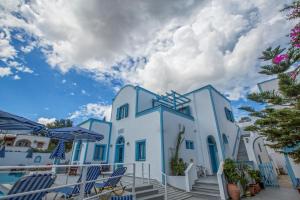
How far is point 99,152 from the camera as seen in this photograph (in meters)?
12.9

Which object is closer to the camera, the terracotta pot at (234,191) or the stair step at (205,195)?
the terracotta pot at (234,191)

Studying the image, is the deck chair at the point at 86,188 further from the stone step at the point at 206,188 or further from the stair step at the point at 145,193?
the stone step at the point at 206,188

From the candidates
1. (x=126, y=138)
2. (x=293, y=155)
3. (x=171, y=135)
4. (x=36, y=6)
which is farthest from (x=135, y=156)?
(x=36, y=6)

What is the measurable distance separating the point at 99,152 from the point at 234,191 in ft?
34.2

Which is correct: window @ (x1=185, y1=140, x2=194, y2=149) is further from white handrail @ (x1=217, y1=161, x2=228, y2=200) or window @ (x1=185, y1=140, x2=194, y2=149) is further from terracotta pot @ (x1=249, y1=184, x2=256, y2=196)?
terracotta pot @ (x1=249, y1=184, x2=256, y2=196)

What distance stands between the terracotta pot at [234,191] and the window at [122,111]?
852 centimetres

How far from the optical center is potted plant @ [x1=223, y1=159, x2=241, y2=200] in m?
6.68

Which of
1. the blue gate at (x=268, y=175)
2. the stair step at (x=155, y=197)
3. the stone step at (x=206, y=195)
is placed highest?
the blue gate at (x=268, y=175)

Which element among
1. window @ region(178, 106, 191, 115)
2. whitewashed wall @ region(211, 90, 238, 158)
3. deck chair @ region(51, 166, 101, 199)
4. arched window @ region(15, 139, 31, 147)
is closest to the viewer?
deck chair @ region(51, 166, 101, 199)

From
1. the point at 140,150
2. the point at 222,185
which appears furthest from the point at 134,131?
the point at 222,185

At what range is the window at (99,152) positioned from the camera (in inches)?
503

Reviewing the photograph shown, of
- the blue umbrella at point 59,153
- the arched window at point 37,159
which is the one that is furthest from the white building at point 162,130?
the arched window at point 37,159

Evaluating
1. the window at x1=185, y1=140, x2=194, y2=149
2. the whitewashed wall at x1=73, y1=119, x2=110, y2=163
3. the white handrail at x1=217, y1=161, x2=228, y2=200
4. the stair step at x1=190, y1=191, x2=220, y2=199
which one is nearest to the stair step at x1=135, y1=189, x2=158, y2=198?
Answer: the stair step at x1=190, y1=191, x2=220, y2=199

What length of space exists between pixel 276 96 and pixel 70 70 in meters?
12.8
